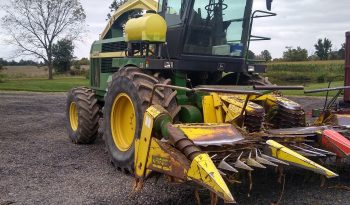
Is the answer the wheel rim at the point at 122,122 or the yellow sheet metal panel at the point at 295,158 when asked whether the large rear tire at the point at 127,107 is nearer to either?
the wheel rim at the point at 122,122

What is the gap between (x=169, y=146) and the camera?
14.8 ft

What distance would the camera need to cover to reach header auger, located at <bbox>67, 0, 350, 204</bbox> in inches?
179

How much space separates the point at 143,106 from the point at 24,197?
1.77 metres

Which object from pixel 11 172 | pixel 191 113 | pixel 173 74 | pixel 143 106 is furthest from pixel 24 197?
pixel 173 74

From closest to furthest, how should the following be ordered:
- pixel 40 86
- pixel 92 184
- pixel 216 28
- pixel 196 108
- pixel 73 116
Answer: pixel 92 184
pixel 196 108
pixel 216 28
pixel 73 116
pixel 40 86

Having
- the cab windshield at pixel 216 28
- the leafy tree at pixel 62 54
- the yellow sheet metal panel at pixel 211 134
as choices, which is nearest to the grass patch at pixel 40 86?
the leafy tree at pixel 62 54

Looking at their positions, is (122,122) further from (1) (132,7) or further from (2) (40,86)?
(2) (40,86)

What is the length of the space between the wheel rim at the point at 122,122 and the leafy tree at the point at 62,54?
46.3 m

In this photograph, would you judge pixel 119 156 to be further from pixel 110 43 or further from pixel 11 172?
pixel 110 43

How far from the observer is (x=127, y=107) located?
660 cm

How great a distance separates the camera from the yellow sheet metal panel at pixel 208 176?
373cm

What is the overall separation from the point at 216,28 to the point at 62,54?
48035 mm

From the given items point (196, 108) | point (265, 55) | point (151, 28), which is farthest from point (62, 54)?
point (196, 108)

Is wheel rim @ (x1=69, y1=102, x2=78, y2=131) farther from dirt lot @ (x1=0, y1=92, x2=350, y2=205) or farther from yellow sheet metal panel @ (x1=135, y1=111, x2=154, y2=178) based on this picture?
yellow sheet metal panel @ (x1=135, y1=111, x2=154, y2=178)
